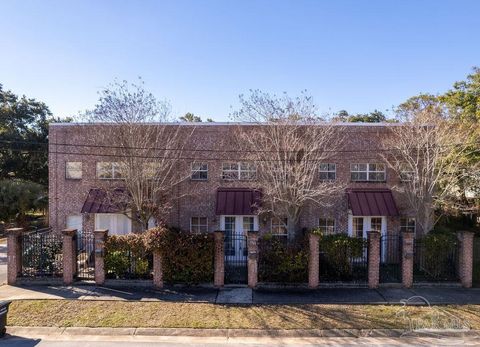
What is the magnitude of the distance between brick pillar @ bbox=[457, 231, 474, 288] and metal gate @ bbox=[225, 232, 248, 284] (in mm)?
8140

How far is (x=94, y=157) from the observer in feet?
58.4

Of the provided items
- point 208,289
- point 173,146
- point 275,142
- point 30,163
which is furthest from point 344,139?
point 30,163

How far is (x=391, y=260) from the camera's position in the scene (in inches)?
672

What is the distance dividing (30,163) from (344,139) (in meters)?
31.9

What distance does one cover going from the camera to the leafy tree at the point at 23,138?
34.3 m

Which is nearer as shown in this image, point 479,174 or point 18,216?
point 479,174

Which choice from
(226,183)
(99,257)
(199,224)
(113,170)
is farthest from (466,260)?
(113,170)

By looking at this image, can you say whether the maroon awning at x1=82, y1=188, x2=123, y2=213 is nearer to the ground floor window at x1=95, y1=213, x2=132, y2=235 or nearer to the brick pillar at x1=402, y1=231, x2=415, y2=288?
the ground floor window at x1=95, y1=213, x2=132, y2=235

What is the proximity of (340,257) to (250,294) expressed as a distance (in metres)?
3.83

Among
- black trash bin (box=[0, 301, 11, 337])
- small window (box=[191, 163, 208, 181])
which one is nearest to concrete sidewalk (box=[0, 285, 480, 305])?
black trash bin (box=[0, 301, 11, 337])

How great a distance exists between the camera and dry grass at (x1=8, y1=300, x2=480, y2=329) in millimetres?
9617

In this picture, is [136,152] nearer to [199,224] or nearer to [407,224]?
[199,224]

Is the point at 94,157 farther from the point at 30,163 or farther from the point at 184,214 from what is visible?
the point at 30,163

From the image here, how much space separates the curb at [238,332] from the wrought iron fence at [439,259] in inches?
180
